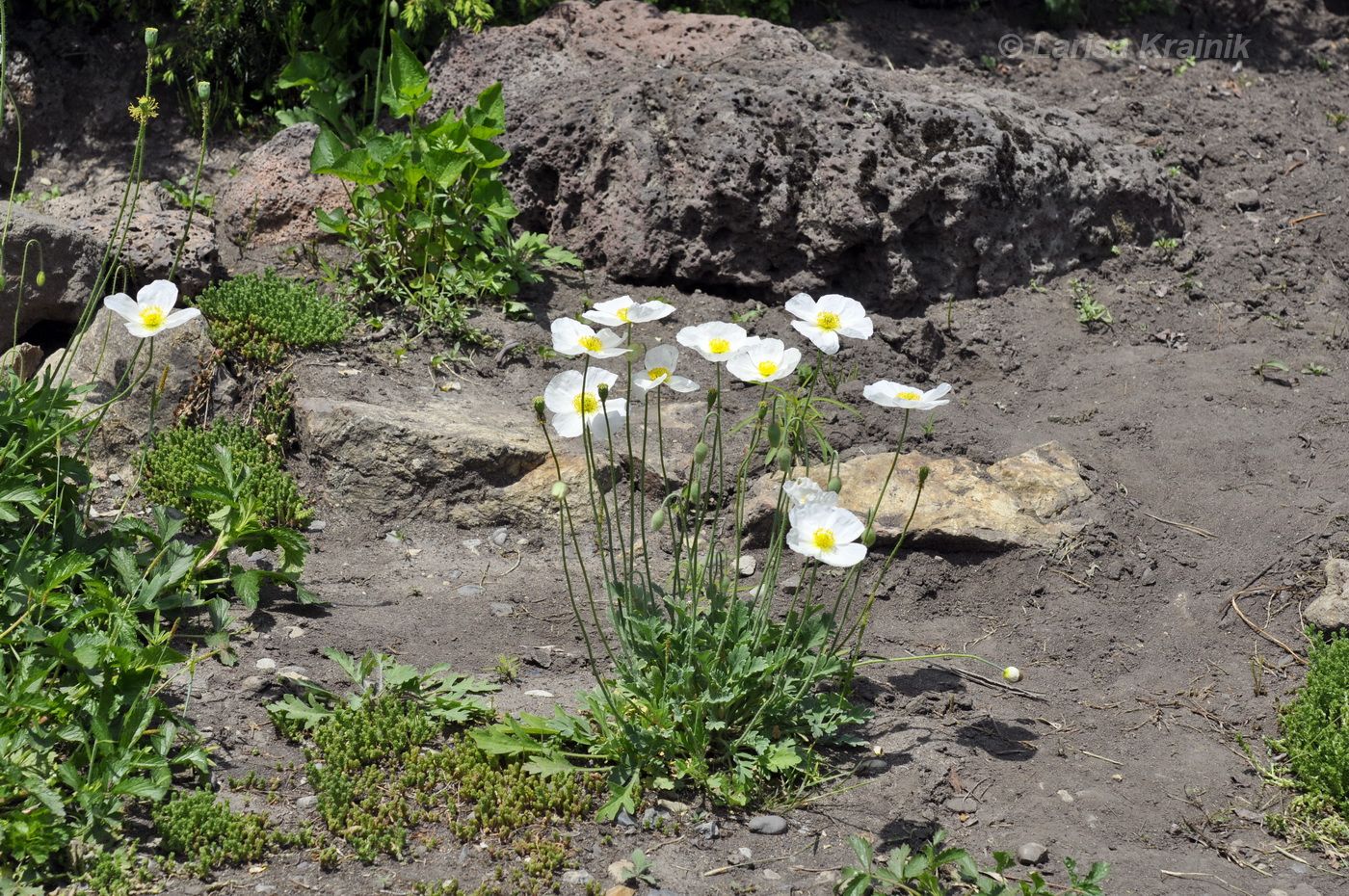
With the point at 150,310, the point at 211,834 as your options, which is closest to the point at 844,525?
the point at 211,834

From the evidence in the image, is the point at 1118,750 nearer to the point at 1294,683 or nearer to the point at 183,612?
the point at 1294,683

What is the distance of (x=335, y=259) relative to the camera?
541 centimetres

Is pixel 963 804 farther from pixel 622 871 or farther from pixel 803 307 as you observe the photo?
pixel 803 307

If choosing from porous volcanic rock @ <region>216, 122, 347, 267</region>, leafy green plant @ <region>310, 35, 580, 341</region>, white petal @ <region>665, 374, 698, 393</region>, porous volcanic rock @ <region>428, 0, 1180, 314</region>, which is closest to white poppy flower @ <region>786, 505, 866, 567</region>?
white petal @ <region>665, 374, 698, 393</region>

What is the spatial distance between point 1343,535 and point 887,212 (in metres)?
2.32

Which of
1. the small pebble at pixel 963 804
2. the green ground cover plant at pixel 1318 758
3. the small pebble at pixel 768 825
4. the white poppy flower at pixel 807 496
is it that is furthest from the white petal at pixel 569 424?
the green ground cover plant at pixel 1318 758

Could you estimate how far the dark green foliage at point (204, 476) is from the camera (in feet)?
13.5

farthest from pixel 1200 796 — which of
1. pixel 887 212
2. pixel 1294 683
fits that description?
pixel 887 212

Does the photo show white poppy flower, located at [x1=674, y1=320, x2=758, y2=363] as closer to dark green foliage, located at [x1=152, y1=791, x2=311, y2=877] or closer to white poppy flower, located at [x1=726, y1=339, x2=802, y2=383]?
white poppy flower, located at [x1=726, y1=339, x2=802, y2=383]

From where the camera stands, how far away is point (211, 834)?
8.88 feet

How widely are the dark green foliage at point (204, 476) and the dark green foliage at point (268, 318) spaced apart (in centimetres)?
42

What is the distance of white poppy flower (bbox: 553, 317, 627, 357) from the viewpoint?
2783 mm

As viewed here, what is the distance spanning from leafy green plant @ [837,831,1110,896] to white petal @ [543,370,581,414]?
1.17 meters

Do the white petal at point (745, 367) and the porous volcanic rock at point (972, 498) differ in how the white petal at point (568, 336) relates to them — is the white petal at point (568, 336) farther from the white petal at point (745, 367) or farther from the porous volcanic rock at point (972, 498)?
the porous volcanic rock at point (972, 498)
